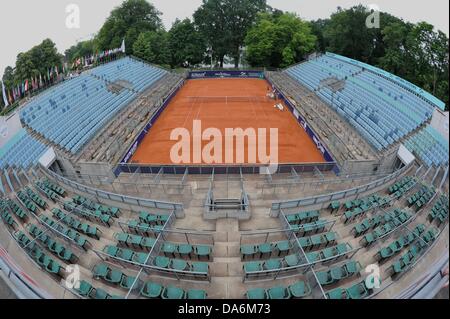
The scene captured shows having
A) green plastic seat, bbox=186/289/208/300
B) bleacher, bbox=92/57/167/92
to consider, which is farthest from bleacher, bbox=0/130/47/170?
bleacher, bbox=92/57/167/92

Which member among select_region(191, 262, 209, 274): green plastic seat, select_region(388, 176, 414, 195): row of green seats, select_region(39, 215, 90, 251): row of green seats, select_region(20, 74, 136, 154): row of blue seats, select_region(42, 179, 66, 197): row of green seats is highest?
select_region(20, 74, 136, 154): row of blue seats

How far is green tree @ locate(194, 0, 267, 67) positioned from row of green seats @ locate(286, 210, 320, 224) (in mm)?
55949

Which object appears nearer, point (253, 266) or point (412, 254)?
point (253, 266)

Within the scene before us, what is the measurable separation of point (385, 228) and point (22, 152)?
25018mm

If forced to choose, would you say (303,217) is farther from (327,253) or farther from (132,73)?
(132,73)

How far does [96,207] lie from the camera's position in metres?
15.5

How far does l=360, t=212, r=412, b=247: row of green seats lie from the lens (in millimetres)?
12820

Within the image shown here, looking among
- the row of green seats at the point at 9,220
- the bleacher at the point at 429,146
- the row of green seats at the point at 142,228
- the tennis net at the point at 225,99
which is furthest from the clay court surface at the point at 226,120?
the row of green seats at the point at 9,220

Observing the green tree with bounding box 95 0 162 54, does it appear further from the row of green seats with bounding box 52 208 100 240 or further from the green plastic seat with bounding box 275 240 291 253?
the green plastic seat with bounding box 275 240 291 253

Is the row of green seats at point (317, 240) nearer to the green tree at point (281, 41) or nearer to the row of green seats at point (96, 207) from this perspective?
the row of green seats at point (96, 207)

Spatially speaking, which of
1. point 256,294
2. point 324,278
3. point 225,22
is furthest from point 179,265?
point 225,22

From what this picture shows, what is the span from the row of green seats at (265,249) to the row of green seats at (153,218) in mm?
4617

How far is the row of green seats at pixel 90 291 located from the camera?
10.4 meters

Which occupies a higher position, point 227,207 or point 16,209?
point 227,207
